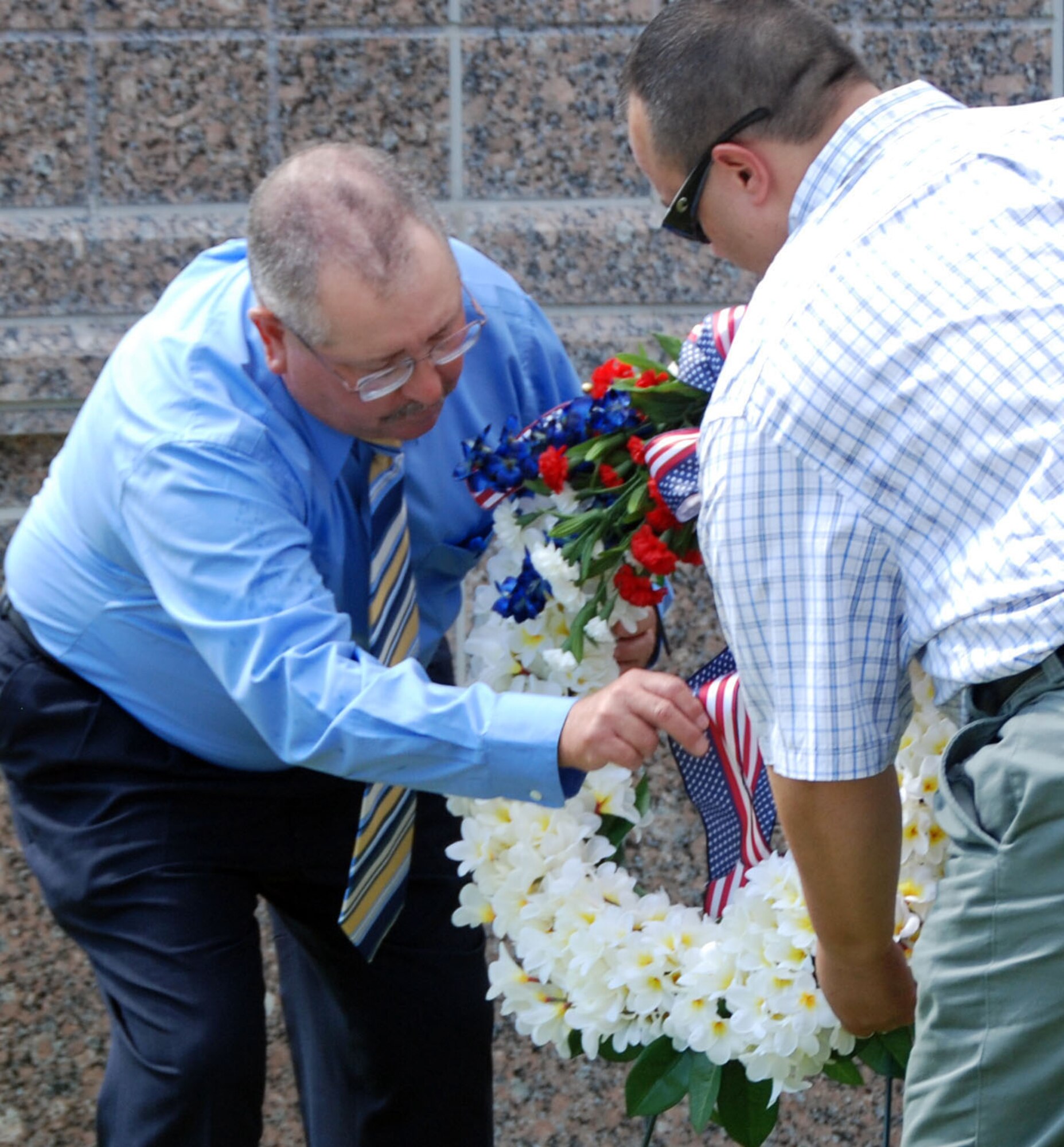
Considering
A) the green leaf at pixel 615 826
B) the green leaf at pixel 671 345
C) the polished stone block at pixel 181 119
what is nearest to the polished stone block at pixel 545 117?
the polished stone block at pixel 181 119

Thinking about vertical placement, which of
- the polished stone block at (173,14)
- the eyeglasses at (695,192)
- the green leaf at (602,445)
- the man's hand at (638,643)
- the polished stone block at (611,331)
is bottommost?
the man's hand at (638,643)

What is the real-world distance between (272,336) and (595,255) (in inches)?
50.8

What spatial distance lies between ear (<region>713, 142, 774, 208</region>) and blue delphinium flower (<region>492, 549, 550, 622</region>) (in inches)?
26.8

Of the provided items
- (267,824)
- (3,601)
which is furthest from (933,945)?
(3,601)

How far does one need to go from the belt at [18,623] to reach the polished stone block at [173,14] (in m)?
1.42

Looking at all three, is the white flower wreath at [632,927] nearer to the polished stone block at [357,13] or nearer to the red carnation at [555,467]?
the red carnation at [555,467]

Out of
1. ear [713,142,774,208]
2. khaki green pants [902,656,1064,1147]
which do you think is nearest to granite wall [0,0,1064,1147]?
ear [713,142,774,208]

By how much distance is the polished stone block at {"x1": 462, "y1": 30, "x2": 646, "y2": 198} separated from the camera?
340 centimetres

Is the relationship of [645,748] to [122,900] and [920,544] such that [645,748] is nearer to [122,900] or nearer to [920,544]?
[920,544]

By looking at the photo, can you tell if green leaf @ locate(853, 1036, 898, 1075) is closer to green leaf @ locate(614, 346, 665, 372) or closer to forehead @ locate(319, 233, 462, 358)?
green leaf @ locate(614, 346, 665, 372)

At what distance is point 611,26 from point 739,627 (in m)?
2.12

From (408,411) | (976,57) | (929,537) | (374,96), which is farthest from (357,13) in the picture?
(929,537)

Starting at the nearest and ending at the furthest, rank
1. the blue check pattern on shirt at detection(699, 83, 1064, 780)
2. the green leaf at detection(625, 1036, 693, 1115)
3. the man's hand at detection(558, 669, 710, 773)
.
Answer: the blue check pattern on shirt at detection(699, 83, 1064, 780), the man's hand at detection(558, 669, 710, 773), the green leaf at detection(625, 1036, 693, 1115)

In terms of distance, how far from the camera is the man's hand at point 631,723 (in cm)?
201
